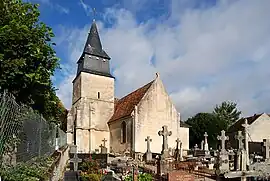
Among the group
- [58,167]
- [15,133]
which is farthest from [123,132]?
[15,133]

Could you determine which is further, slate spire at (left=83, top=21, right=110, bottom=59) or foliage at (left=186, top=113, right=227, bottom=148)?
foliage at (left=186, top=113, right=227, bottom=148)

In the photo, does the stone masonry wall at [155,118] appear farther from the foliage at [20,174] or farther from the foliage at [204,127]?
the foliage at [20,174]

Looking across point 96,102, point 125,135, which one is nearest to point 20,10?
point 125,135

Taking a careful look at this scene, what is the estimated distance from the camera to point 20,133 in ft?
26.7

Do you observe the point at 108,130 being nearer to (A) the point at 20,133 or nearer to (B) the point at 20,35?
(B) the point at 20,35

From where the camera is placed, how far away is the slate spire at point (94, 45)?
42.2 m

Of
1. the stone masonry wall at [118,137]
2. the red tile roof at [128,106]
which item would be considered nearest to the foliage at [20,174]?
the stone masonry wall at [118,137]

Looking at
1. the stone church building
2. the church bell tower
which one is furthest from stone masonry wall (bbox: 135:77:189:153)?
the church bell tower

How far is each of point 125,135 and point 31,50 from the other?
→ 2393 cm

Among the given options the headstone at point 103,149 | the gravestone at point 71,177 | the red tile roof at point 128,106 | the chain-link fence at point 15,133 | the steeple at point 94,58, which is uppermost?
the steeple at point 94,58

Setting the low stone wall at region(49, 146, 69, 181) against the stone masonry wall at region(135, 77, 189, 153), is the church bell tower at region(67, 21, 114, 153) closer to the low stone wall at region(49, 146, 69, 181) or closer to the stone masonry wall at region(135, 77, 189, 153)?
the stone masonry wall at region(135, 77, 189, 153)

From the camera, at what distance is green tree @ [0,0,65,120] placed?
42.2ft

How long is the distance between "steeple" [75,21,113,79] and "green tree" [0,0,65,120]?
25541 millimetres

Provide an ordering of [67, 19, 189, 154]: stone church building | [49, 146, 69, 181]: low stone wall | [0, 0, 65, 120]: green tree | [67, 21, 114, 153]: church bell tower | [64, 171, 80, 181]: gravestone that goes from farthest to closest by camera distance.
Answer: [67, 21, 114, 153]: church bell tower < [67, 19, 189, 154]: stone church building < [64, 171, 80, 181]: gravestone < [0, 0, 65, 120]: green tree < [49, 146, 69, 181]: low stone wall
